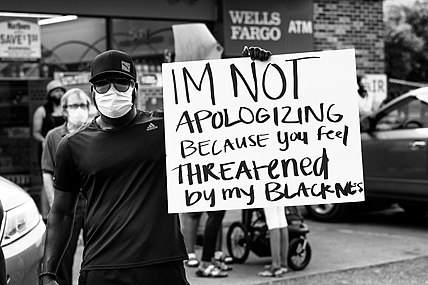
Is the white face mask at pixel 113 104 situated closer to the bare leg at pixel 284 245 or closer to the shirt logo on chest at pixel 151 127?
the shirt logo on chest at pixel 151 127

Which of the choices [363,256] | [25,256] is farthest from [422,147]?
[25,256]

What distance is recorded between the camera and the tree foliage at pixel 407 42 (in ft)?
105

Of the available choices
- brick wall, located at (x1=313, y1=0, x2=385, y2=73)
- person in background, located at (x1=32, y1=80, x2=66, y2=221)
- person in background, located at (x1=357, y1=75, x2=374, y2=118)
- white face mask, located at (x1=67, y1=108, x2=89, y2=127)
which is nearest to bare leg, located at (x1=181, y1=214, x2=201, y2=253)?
white face mask, located at (x1=67, y1=108, x2=89, y2=127)

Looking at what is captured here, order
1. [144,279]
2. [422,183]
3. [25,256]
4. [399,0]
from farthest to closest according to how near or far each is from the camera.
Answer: [399,0] → [422,183] → [25,256] → [144,279]

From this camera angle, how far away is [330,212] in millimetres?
11180

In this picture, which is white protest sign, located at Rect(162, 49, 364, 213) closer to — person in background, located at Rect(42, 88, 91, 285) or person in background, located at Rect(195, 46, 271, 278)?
person in background, located at Rect(42, 88, 91, 285)

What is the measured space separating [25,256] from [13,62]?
5290mm

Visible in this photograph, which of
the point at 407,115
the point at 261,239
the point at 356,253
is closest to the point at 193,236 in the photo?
the point at 261,239

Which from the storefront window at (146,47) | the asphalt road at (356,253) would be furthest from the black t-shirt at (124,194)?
the storefront window at (146,47)

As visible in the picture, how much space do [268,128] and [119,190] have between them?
2.57 ft

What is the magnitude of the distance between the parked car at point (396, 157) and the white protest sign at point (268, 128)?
631cm

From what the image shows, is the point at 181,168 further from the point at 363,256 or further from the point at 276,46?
the point at 276,46

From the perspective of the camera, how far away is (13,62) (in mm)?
10141

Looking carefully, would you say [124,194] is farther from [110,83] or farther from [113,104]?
[110,83]
